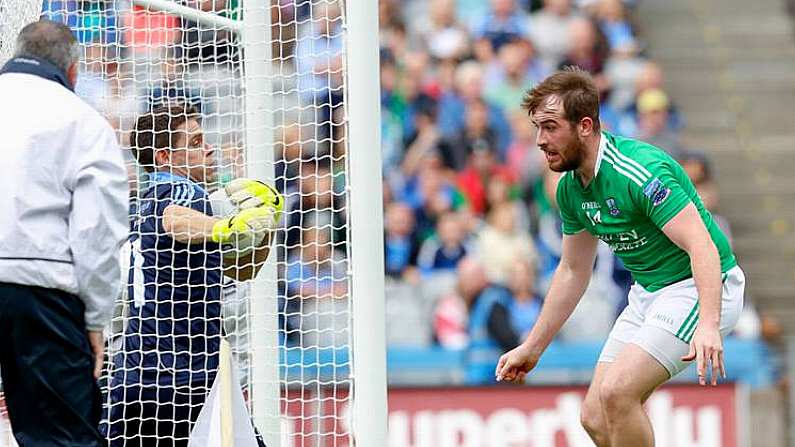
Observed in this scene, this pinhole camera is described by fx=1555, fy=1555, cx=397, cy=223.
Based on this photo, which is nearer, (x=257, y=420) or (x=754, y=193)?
(x=257, y=420)

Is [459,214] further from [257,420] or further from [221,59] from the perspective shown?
[257,420]

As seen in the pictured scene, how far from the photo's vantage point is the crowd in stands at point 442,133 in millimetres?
7359

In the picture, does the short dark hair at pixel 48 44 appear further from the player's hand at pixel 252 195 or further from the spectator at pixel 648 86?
the spectator at pixel 648 86

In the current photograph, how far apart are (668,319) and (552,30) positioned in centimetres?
733

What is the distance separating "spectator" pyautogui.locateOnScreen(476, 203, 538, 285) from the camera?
34.8 feet

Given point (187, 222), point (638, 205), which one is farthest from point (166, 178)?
point (638, 205)

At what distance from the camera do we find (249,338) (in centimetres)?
670

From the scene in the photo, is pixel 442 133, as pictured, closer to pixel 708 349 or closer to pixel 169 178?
pixel 169 178

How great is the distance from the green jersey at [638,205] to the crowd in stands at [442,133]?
1778mm

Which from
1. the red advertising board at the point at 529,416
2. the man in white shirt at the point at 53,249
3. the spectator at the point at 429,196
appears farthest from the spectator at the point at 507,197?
the man in white shirt at the point at 53,249

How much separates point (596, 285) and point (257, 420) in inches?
173

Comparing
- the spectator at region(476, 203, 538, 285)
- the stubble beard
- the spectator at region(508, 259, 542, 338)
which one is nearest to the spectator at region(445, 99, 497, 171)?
the spectator at region(476, 203, 538, 285)

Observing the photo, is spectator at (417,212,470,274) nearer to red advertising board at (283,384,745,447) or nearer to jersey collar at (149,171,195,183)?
red advertising board at (283,384,745,447)

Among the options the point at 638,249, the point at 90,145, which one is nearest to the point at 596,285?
the point at 638,249
